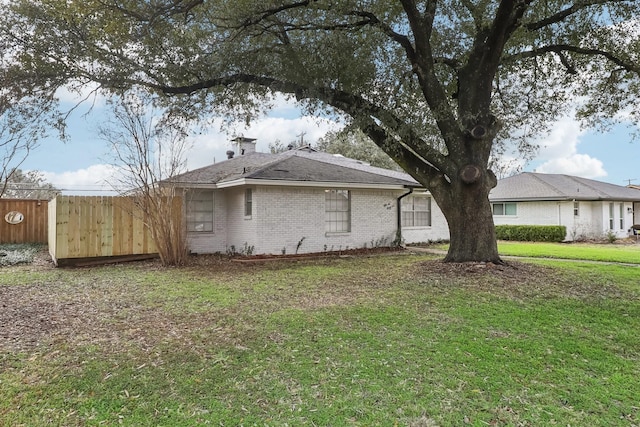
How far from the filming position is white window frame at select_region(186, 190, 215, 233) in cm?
1368

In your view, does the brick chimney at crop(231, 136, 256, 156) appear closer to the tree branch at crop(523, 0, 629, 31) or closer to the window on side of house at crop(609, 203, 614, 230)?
the tree branch at crop(523, 0, 629, 31)

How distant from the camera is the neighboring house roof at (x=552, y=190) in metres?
20.9

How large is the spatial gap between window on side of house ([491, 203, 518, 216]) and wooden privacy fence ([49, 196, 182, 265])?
19112 millimetres

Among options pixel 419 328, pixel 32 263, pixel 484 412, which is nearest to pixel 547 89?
pixel 419 328

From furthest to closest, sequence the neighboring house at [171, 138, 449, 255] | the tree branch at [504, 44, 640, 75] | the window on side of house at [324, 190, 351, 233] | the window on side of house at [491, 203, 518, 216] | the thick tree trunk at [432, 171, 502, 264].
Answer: the window on side of house at [491, 203, 518, 216] < the window on side of house at [324, 190, 351, 233] < the neighboring house at [171, 138, 449, 255] < the tree branch at [504, 44, 640, 75] < the thick tree trunk at [432, 171, 502, 264]

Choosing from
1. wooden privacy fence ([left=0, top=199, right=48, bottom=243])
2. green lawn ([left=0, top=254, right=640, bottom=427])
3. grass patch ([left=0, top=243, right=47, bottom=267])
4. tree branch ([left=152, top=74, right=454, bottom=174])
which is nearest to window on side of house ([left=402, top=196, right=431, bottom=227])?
tree branch ([left=152, top=74, right=454, bottom=174])

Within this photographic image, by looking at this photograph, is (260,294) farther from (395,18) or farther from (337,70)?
(395,18)

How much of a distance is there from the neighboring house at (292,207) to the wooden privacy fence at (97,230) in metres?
1.43

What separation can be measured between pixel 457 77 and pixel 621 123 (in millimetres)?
5227

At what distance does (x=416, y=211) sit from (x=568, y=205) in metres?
9.64

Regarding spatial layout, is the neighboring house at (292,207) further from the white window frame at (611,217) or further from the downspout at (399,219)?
the white window frame at (611,217)

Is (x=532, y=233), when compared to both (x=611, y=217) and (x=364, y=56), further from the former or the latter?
(x=364, y=56)

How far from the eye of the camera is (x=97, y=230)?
1097cm

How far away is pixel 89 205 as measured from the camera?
10875mm
